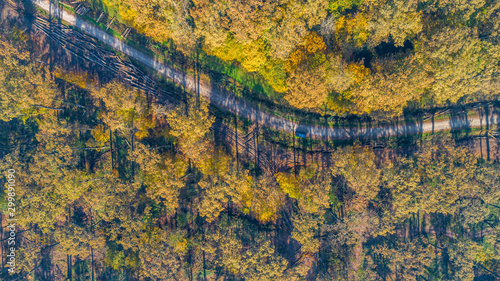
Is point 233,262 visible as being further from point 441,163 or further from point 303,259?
point 441,163

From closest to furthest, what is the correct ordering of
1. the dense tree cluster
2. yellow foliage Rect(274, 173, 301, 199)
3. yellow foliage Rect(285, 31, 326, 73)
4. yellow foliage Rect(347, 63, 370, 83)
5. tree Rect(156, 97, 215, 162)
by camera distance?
the dense tree cluster
yellow foliage Rect(285, 31, 326, 73)
yellow foliage Rect(347, 63, 370, 83)
tree Rect(156, 97, 215, 162)
yellow foliage Rect(274, 173, 301, 199)

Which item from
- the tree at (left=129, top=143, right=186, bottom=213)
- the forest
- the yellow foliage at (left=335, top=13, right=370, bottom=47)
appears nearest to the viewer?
the yellow foliage at (left=335, top=13, right=370, bottom=47)

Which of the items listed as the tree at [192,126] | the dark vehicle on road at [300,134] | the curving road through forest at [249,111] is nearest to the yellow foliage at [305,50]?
the curving road through forest at [249,111]

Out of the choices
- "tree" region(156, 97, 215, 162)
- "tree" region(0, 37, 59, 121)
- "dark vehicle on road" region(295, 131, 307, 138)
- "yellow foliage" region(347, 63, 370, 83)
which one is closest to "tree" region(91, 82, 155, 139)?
"tree" region(156, 97, 215, 162)

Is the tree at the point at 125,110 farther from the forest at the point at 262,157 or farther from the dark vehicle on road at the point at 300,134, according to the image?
the dark vehicle on road at the point at 300,134

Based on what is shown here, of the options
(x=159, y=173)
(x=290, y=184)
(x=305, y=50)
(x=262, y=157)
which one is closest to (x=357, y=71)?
(x=305, y=50)

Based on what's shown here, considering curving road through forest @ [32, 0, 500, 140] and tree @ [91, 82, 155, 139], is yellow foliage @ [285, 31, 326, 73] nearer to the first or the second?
curving road through forest @ [32, 0, 500, 140]
